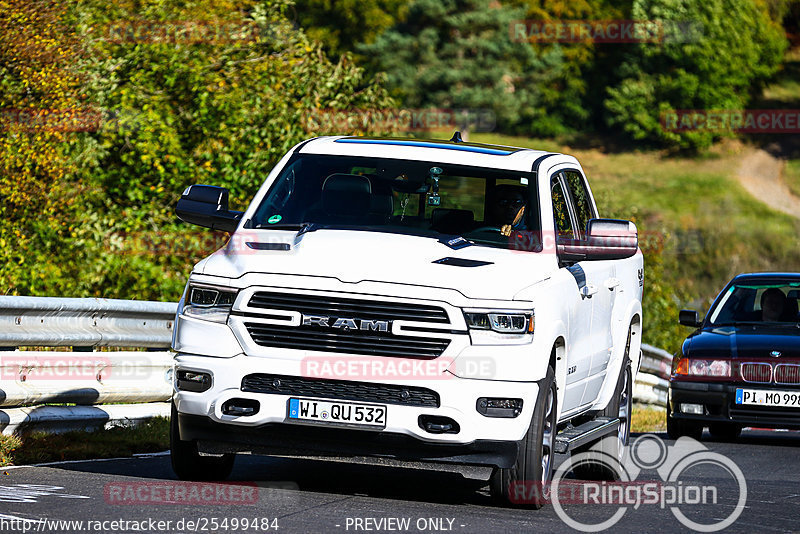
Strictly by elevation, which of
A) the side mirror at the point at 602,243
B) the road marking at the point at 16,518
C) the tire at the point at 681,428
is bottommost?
the tire at the point at 681,428

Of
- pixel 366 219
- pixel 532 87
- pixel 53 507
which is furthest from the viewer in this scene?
pixel 532 87

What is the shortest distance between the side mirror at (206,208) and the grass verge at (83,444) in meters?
1.82

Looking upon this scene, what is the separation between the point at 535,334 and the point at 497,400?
1.36 feet

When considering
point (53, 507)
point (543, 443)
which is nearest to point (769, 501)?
point (543, 443)

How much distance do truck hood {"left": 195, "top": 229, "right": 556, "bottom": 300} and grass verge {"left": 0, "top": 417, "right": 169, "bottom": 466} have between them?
1964 millimetres

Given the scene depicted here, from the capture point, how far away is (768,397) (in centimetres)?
1370

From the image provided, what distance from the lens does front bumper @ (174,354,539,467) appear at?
7.40m

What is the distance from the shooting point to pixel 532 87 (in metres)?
108

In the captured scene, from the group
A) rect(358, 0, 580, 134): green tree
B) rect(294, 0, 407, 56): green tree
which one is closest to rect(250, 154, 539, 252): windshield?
rect(358, 0, 580, 134): green tree

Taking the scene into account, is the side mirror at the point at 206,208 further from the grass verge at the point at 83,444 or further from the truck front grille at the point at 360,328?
the grass verge at the point at 83,444

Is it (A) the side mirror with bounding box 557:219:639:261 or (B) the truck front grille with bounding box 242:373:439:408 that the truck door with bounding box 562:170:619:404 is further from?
(B) the truck front grille with bounding box 242:373:439:408

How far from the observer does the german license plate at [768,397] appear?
13547 mm

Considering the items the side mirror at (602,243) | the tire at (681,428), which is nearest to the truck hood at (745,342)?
the tire at (681,428)

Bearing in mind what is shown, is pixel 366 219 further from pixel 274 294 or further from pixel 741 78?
pixel 741 78
